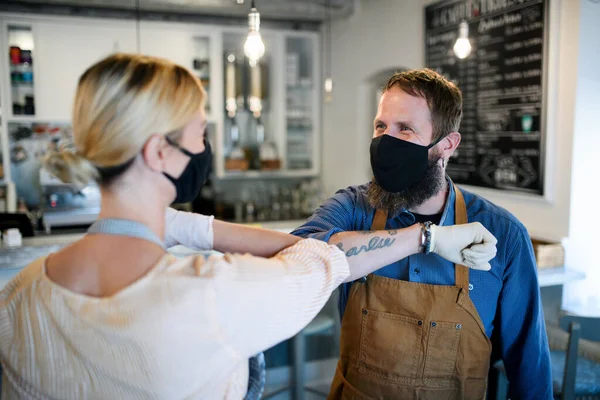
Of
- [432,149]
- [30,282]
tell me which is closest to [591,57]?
[432,149]

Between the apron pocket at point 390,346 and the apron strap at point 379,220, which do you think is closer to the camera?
the apron pocket at point 390,346

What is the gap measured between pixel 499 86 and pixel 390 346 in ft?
7.87

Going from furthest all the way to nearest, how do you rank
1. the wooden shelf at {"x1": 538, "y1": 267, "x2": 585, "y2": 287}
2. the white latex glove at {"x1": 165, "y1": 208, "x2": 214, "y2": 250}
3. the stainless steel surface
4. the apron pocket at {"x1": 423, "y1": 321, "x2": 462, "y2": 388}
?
the stainless steel surface
the wooden shelf at {"x1": 538, "y1": 267, "x2": 585, "y2": 287}
the apron pocket at {"x1": 423, "y1": 321, "x2": 462, "y2": 388}
the white latex glove at {"x1": 165, "y1": 208, "x2": 214, "y2": 250}

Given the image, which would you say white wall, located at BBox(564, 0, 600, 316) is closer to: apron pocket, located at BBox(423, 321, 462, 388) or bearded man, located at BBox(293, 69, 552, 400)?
bearded man, located at BBox(293, 69, 552, 400)

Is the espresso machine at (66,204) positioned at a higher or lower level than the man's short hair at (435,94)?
lower

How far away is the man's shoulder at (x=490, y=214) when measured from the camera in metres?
1.54

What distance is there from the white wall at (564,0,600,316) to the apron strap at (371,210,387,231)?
1.77 meters

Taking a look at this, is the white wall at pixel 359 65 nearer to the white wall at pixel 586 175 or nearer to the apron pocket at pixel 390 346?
the white wall at pixel 586 175

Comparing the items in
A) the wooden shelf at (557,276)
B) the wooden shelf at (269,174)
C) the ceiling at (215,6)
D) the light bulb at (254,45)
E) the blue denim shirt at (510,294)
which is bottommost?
the wooden shelf at (557,276)

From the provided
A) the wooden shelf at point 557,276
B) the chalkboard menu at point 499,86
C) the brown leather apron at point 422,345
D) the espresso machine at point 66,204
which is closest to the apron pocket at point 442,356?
the brown leather apron at point 422,345

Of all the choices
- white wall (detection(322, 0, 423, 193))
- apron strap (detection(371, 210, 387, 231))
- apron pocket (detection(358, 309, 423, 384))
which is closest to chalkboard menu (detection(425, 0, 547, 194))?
white wall (detection(322, 0, 423, 193))

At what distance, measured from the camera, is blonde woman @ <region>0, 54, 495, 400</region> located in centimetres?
87

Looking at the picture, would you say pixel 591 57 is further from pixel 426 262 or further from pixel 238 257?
pixel 238 257

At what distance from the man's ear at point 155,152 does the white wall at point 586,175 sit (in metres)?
2.57
